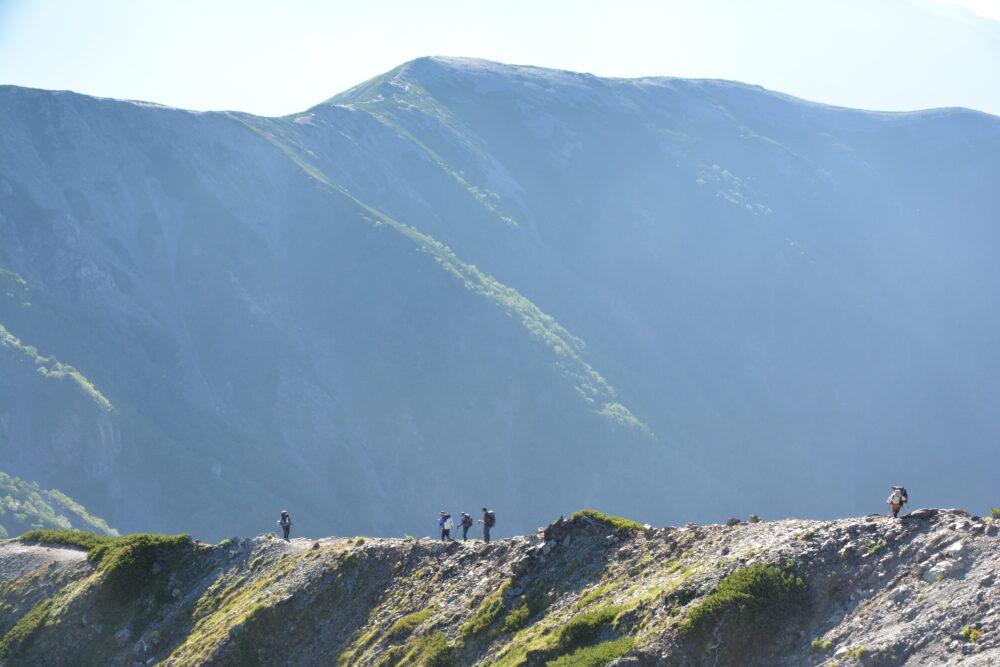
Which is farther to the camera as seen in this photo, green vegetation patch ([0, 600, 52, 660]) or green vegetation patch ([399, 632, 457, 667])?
green vegetation patch ([0, 600, 52, 660])

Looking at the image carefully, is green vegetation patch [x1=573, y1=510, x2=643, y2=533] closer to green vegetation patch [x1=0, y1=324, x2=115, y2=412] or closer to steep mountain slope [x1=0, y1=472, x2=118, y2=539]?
steep mountain slope [x1=0, y1=472, x2=118, y2=539]

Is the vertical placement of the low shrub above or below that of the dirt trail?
below

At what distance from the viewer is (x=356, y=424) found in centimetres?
15312

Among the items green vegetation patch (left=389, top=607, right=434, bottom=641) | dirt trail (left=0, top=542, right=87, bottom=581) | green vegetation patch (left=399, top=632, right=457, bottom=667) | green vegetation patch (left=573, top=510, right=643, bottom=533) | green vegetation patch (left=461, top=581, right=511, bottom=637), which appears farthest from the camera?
dirt trail (left=0, top=542, right=87, bottom=581)

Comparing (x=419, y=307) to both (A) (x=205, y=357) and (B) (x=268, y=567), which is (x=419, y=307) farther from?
(B) (x=268, y=567)

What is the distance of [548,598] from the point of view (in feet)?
88.6

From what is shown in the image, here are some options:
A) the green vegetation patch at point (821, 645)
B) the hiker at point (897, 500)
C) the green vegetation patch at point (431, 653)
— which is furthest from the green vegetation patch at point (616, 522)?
the green vegetation patch at point (821, 645)

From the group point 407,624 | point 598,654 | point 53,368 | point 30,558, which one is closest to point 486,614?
point 407,624

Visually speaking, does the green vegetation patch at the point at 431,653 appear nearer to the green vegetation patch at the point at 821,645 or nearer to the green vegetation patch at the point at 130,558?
the green vegetation patch at the point at 821,645

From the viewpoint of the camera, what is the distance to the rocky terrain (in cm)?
1938

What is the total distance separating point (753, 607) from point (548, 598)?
795 centimetres

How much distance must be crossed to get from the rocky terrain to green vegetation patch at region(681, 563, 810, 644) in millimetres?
37

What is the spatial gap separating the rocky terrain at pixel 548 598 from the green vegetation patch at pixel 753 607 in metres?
0.04

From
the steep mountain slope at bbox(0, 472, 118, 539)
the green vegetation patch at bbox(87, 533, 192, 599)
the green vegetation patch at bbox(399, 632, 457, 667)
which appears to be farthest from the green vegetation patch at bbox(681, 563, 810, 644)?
the steep mountain slope at bbox(0, 472, 118, 539)
